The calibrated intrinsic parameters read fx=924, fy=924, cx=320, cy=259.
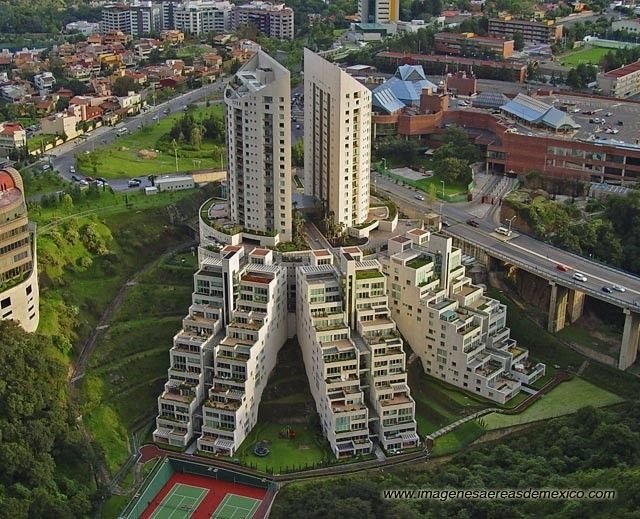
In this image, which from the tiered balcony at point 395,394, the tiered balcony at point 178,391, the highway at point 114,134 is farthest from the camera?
the highway at point 114,134

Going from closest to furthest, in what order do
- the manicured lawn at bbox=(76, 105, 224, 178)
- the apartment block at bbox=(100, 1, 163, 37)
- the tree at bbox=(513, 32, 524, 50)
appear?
the manicured lawn at bbox=(76, 105, 224, 178) < the tree at bbox=(513, 32, 524, 50) < the apartment block at bbox=(100, 1, 163, 37)

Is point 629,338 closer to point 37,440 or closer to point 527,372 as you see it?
point 527,372

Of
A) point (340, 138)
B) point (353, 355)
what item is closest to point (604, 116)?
point (340, 138)

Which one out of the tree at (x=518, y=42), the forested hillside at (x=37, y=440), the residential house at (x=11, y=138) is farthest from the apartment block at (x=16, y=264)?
the tree at (x=518, y=42)

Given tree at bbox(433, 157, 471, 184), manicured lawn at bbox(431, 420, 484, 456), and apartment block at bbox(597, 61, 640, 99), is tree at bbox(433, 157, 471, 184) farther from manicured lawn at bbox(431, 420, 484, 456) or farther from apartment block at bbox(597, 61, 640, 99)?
apartment block at bbox(597, 61, 640, 99)

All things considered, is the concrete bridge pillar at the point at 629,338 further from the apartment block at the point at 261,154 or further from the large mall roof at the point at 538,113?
the large mall roof at the point at 538,113

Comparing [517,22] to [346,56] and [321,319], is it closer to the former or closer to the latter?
[346,56]

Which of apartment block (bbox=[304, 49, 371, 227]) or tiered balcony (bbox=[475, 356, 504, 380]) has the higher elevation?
apartment block (bbox=[304, 49, 371, 227])

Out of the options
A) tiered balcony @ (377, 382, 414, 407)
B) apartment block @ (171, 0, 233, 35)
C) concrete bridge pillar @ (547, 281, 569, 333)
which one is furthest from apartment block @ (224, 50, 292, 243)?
apartment block @ (171, 0, 233, 35)
